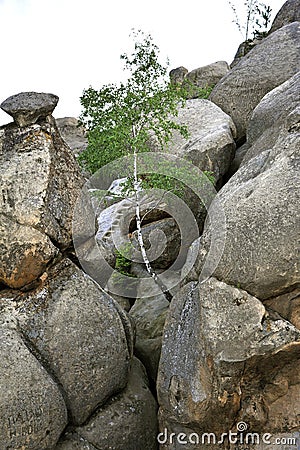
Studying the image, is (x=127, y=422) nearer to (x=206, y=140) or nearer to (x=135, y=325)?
(x=135, y=325)

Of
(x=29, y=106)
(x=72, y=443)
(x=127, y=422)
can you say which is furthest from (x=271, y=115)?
(x=72, y=443)

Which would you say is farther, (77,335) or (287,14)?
(287,14)

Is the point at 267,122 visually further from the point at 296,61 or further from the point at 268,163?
the point at 296,61

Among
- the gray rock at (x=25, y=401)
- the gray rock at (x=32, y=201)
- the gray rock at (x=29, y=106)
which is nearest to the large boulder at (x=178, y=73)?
the gray rock at (x=29, y=106)

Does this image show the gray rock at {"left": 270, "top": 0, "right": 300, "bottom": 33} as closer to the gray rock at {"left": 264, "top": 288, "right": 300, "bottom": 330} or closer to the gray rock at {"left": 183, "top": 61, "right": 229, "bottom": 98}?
the gray rock at {"left": 183, "top": 61, "right": 229, "bottom": 98}

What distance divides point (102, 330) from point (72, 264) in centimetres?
110

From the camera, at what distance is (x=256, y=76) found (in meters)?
15.7

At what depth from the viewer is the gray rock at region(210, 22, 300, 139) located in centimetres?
1549

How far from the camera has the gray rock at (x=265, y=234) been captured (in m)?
7.12

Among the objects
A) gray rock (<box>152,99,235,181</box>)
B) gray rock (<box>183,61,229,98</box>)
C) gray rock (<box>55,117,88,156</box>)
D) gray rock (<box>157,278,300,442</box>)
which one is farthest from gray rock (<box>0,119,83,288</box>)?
gray rock (<box>55,117,88,156</box>)

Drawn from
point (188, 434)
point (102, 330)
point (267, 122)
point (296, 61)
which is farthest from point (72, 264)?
point (296, 61)

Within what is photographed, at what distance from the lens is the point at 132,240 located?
11.9 meters

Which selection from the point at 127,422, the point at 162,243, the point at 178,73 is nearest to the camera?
the point at 127,422

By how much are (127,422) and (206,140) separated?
8.04m
